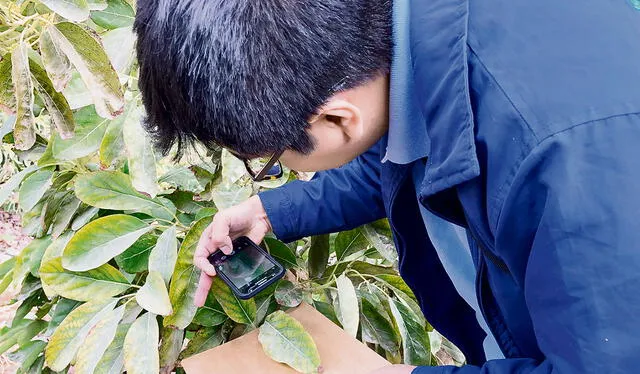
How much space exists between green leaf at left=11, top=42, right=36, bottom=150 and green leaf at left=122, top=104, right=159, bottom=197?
0.48 ft

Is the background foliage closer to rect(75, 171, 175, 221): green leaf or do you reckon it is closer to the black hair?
rect(75, 171, 175, 221): green leaf

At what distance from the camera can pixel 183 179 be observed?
1.16 meters

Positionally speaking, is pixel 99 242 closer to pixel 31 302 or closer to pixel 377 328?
pixel 31 302

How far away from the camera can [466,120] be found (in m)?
0.60

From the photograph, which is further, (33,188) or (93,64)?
(33,188)

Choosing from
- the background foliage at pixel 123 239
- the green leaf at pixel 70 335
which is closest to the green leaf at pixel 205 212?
the background foliage at pixel 123 239

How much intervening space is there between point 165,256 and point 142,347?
14 cm

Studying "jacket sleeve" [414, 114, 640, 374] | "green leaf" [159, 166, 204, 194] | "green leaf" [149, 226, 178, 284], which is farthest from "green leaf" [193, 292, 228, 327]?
"jacket sleeve" [414, 114, 640, 374]

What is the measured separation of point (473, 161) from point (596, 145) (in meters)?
0.11

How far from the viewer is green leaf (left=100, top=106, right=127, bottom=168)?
41.0 inches

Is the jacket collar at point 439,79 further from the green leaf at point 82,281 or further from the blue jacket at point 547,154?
the green leaf at point 82,281

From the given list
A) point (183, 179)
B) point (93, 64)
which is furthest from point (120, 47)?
point (183, 179)

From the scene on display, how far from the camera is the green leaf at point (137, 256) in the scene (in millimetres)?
1086

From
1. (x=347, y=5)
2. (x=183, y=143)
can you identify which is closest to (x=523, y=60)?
(x=347, y=5)
